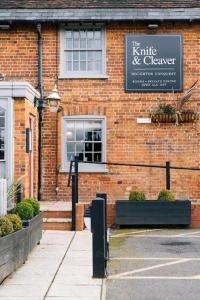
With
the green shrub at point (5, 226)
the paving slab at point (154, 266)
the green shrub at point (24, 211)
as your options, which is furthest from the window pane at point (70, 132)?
the green shrub at point (5, 226)

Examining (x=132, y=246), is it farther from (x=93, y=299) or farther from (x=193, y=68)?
(x=193, y=68)

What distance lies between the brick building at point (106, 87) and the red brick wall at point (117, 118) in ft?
0.09

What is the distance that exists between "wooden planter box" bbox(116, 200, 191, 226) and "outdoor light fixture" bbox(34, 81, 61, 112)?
341 centimetres

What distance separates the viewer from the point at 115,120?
14.4 meters

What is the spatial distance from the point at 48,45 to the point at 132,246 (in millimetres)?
7250

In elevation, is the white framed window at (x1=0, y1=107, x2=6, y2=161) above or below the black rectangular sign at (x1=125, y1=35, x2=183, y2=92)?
A: below

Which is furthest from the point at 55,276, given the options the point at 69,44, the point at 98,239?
the point at 69,44

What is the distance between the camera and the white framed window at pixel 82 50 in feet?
48.3

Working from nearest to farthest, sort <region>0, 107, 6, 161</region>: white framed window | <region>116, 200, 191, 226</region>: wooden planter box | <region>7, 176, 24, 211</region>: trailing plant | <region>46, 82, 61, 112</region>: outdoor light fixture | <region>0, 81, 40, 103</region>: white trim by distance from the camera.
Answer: <region>7, 176, 24, 211</region>: trailing plant, <region>0, 81, 40, 103</region>: white trim, <region>0, 107, 6, 161</region>: white framed window, <region>116, 200, 191, 226</region>: wooden planter box, <region>46, 82, 61, 112</region>: outdoor light fixture

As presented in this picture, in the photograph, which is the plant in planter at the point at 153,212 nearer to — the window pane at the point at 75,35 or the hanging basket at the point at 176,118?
the hanging basket at the point at 176,118

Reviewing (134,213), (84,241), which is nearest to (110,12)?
(134,213)

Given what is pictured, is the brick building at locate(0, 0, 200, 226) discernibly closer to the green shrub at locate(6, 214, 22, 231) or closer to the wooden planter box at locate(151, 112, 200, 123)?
the wooden planter box at locate(151, 112, 200, 123)

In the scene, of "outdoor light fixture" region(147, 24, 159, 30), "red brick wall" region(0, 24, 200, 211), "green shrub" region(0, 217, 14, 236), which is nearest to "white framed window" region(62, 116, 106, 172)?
"red brick wall" region(0, 24, 200, 211)

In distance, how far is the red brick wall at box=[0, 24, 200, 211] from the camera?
1430 centimetres
